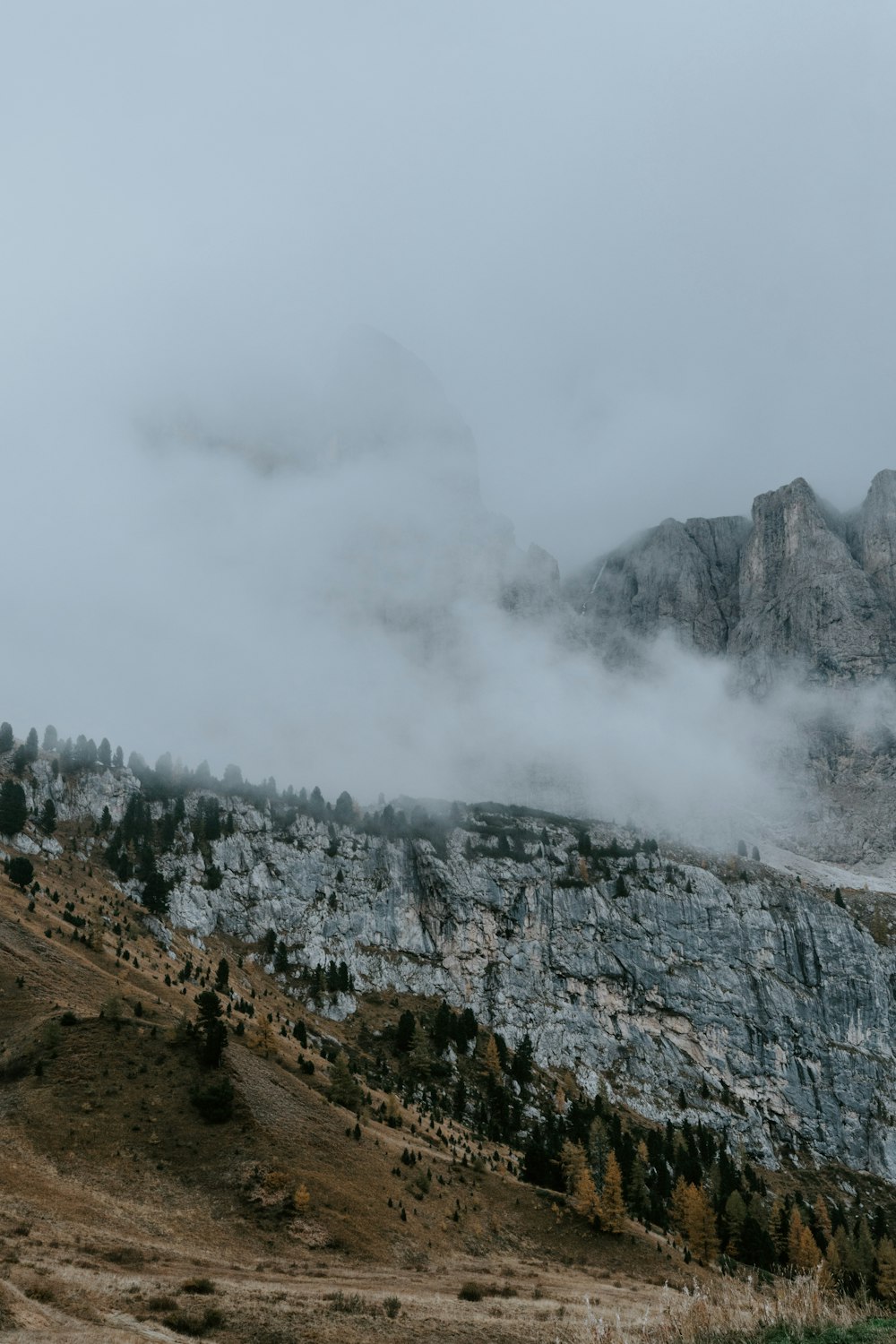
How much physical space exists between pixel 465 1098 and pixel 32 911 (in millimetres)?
98950

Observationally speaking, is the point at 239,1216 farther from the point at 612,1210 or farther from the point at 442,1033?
the point at 442,1033

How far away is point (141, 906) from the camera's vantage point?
616 feet

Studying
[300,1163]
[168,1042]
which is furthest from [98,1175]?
[168,1042]

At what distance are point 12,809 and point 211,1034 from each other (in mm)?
118904

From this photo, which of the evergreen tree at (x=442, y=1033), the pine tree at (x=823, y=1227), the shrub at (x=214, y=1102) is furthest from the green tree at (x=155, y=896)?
the pine tree at (x=823, y=1227)

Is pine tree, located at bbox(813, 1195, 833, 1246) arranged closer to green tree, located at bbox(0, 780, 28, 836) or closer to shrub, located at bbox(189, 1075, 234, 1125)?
shrub, located at bbox(189, 1075, 234, 1125)

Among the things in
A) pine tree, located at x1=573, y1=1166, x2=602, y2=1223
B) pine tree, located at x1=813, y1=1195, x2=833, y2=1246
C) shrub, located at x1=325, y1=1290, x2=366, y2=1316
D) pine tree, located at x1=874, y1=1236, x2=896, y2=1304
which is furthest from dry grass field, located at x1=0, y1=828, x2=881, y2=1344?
pine tree, located at x1=813, y1=1195, x2=833, y2=1246

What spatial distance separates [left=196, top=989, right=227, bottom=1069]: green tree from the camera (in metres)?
79.4

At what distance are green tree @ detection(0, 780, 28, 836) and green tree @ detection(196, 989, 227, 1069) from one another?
355ft

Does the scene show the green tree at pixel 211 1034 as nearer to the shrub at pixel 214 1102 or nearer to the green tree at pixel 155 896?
the shrub at pixel 214 1102

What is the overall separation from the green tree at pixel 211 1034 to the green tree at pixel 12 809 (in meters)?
108

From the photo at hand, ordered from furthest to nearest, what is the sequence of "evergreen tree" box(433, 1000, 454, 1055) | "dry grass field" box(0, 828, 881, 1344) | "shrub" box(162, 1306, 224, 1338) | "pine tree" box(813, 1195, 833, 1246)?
1. "evergreen tree" box(433, 1000, 454, 1055)
2. "pine tree" box(813, 1195, 833, 1246)
3. "dry grass field" box(0, 828, 881, 1344)
4. "shrub" box(162, 1306, 224, 1338)

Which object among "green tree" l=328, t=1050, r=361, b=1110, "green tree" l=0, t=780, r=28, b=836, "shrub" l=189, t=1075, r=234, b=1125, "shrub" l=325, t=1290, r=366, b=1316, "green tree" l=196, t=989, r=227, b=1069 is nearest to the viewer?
"shrub" l=325, t=1290, r=366, b=1316

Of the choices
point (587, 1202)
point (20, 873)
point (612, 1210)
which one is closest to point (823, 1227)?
point (612, 1210)
